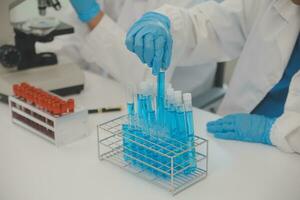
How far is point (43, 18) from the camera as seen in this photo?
5.95 ft

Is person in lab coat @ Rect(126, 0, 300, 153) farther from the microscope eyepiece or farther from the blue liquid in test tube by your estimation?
the microscope eyepiece

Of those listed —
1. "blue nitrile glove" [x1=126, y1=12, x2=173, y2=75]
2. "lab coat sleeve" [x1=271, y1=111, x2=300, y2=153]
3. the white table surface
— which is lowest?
the white table surface

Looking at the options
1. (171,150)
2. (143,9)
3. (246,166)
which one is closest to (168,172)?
(171,150)

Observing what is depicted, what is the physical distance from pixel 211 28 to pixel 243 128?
1.81ft

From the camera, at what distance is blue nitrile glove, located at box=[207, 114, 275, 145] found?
139 cm

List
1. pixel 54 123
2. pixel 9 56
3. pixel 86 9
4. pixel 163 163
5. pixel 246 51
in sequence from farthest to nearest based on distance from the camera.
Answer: pixel 86 9
pixel 246 51
pixel 9 56
pixel 54 123
pixel 163 163

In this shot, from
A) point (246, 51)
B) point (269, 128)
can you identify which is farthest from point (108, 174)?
point (246, 51)

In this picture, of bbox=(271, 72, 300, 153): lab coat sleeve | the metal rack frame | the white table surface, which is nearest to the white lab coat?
bbox=(271, 72, 300, 153): lab coat sleeve

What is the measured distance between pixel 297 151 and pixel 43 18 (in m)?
1.08

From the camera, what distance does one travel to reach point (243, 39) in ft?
6.01

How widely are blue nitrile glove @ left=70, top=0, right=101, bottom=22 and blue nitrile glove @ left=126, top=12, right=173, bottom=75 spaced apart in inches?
22.9

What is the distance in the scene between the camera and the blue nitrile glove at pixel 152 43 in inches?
51.5

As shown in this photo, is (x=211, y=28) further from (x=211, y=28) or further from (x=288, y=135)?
(x=288, y=135)

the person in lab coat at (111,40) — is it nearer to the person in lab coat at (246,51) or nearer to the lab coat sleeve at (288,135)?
the person in lab coat at (246,51)
